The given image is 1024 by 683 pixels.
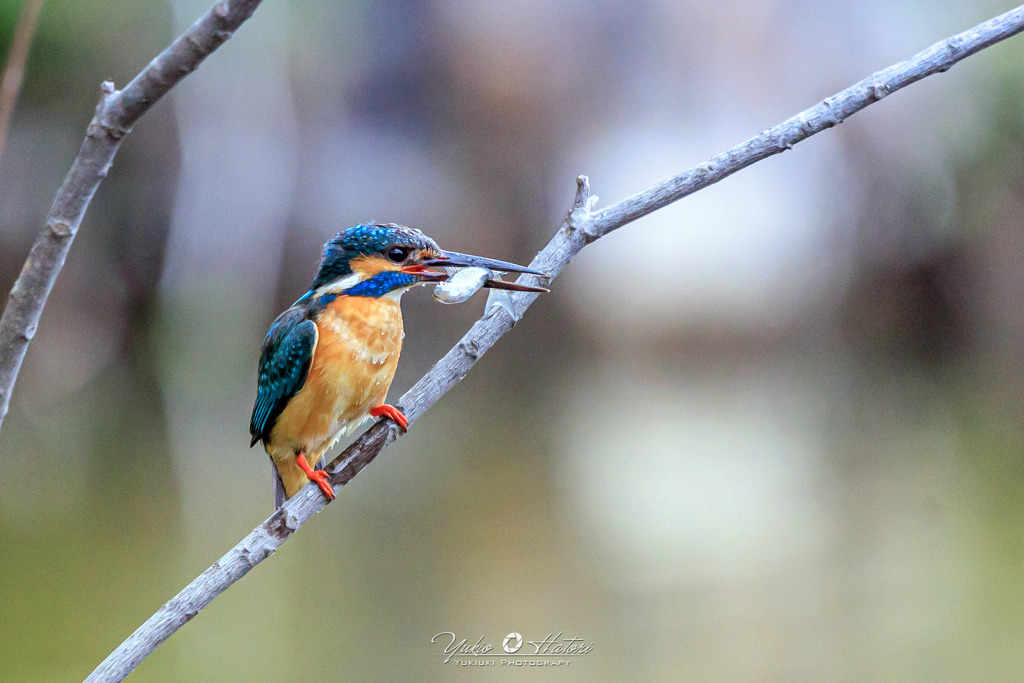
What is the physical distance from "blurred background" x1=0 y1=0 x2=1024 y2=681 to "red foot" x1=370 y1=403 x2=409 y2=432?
2.18 m

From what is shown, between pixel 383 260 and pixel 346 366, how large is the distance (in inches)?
4.9

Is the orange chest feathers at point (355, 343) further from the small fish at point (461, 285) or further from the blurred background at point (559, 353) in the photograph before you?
the blurred background at point (559, 353)

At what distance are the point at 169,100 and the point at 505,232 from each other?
4.84ft

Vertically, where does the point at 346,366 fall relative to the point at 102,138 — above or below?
above

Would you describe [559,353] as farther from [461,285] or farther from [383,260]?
[461,285]

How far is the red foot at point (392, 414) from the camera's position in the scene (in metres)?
0.87

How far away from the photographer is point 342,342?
0.95 meters

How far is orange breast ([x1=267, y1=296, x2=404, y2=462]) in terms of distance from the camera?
95 cm
